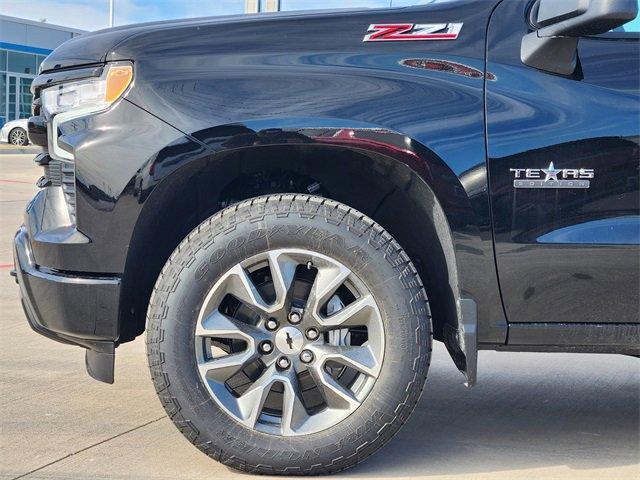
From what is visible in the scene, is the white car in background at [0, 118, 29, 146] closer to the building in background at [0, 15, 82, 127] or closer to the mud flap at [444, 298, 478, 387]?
the building in background at [0, 15, 82, 127]

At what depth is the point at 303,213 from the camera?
3.09 meters

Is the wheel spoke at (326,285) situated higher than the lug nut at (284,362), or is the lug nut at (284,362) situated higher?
the wheel spoke at (326,285)

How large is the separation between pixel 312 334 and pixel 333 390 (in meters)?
0.20

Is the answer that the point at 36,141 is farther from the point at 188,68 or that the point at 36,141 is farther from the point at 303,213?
the point at 303,213

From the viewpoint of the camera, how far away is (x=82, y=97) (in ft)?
10.4

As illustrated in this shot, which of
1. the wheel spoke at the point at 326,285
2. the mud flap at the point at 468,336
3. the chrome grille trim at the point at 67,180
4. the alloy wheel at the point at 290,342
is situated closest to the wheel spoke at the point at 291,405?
the alloy wheel at the point at 290,342

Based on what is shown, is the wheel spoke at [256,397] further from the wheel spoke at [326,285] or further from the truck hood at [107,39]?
the truck hood at [107,39]

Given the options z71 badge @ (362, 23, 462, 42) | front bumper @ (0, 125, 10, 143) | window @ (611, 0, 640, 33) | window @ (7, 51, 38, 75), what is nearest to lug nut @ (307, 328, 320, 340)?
z71 badge @ (362, 23, 462, 42)

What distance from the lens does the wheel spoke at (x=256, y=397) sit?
3090mm

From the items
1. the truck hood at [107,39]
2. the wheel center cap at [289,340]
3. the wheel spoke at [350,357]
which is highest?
the truck hood at [107,39]

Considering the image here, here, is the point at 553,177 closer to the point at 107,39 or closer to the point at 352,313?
the point at 352,313

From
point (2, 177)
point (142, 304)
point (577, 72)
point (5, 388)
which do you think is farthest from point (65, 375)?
point (2, 177)

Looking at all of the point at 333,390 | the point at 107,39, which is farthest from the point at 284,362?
the point at 107,39

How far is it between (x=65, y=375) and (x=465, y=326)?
7.18 feet
